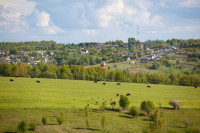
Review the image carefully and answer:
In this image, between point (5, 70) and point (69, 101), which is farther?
point (5, 70)

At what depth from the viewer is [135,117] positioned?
3950 centimetres

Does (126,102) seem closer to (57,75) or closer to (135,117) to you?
(135,117)

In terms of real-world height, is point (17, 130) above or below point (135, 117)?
above

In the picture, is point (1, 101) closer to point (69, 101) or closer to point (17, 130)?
point (69, 101)

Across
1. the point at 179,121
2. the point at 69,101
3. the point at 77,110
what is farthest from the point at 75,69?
the point at 179,121

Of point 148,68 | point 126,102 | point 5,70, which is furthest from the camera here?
point 148,68

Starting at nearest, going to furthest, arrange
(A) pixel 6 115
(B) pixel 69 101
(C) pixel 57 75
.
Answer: (A) pixel 6 115
(B) pixel 69 101
(C) pixel 57 75

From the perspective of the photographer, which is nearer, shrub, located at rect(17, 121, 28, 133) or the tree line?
shrub, located at rect(17, 121, 28, 133)

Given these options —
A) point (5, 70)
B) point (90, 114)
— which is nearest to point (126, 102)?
point (90, 114)

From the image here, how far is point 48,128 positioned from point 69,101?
1924cm

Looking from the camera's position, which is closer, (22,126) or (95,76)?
(22,126)

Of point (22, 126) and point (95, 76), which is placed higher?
point (22, 126)

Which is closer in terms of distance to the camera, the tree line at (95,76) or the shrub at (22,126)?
the shrub at (22,126)

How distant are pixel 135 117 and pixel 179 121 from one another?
850 centimetres
